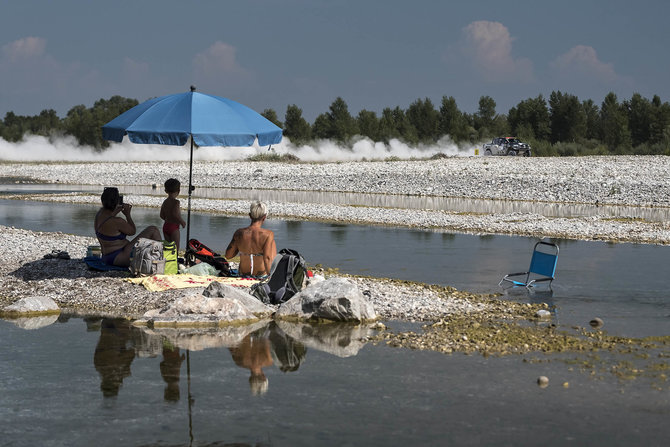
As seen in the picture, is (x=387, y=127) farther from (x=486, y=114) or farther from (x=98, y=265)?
(x=98, y=265)

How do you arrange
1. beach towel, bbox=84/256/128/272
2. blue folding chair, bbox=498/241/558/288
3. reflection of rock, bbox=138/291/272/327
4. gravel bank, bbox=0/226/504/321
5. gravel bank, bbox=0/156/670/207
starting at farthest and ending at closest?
1. gravel bank, bbox=0/156/670/207
2. blue folding chair, bbox=498/241/558/288
3. beach towel, bbox=84/256/128/272
4. gravel bank, bbox=0/226/504/321
5. reflection of rock, bbox=138/291/272/327

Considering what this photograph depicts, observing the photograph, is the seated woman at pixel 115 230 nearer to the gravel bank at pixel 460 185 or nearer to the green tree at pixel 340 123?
the gravel bank at pixel 460 185

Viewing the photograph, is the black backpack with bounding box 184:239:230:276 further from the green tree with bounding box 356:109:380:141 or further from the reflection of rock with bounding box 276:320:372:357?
the green tree with bounding box 356:109:380:141

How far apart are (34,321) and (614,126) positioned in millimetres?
77644

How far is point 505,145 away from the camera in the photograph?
223 feet

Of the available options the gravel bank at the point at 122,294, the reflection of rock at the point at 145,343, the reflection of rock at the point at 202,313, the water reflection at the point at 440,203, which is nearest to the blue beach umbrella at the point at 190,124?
the gravel bank at the point at 122,294

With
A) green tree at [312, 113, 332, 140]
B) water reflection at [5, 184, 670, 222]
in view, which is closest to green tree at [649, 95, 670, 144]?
green tree at [312, 113, 332, 140]

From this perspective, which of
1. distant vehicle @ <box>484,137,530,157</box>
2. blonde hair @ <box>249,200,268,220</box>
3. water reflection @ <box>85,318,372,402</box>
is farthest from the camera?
distant vehicle @ <box>484,137,530,157</box>

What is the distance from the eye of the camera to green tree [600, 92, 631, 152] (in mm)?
79750

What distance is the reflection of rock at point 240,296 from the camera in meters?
12.7

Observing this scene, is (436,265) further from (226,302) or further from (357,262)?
(226,302)

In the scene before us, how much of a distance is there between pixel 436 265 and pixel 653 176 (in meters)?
31.2

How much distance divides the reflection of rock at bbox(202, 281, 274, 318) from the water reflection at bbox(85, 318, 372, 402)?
36 cm

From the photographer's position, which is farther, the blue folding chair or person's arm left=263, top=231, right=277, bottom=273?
the blue folding chair
